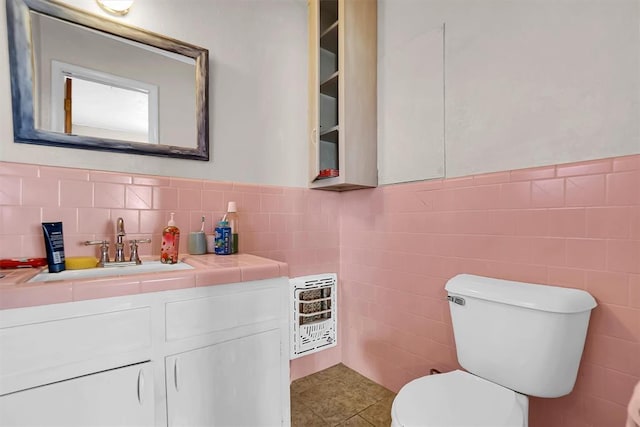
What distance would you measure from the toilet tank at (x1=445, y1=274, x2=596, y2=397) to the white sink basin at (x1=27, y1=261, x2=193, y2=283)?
1.08m

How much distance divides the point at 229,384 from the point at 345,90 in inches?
57.0

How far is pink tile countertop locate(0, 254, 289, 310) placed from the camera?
29.5 inches

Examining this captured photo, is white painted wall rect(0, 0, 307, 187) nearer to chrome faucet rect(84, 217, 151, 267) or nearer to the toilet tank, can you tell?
chrome faucet rect(84, 217, 151, 267)

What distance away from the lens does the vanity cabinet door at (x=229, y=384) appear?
94cm

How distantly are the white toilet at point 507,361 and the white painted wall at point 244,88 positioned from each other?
3.98ft

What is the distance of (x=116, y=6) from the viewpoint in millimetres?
1284

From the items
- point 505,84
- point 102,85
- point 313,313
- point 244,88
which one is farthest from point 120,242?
point 505,84

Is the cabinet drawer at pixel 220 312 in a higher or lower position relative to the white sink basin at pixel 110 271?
lower

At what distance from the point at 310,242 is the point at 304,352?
0.66 m

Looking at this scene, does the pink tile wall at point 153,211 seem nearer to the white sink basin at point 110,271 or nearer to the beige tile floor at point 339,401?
the white sink basin at point 110,271

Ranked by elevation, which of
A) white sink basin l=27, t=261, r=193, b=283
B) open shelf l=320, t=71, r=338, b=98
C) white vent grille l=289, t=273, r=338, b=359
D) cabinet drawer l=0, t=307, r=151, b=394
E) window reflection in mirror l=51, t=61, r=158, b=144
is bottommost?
white vent grille l=289, t=273, r=338, b=359

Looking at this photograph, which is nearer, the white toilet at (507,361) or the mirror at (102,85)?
the white toilet at (507,361)

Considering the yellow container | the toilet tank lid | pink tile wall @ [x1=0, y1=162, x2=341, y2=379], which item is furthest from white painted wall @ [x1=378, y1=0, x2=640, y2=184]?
the yellow container

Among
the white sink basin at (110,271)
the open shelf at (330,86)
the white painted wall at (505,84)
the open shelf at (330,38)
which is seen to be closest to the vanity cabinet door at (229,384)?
the white sink basin at (110,271)
